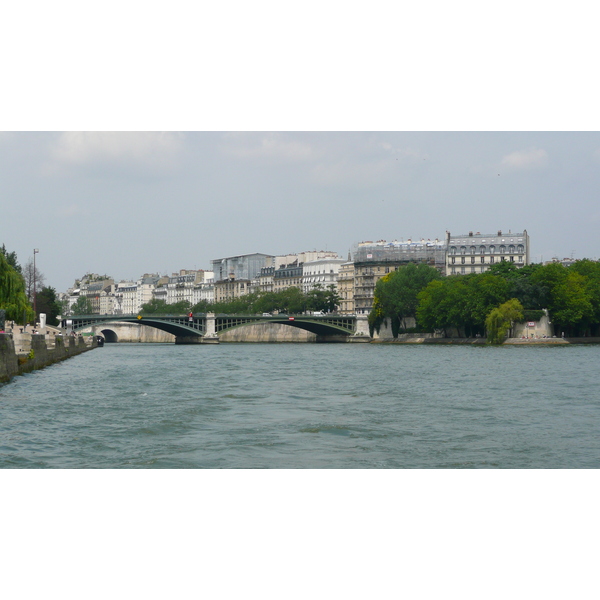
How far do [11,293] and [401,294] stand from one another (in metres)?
39.6

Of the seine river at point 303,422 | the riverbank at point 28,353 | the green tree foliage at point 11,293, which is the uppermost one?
the green tree foliage at point 11,293

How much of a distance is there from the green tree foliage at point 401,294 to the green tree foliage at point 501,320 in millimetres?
14913

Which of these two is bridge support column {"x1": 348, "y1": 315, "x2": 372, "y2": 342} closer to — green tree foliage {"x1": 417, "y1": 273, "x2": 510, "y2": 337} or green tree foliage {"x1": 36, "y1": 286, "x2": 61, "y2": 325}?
green tree foliage {"x1": 417, "y1": 273, "x2": 510, "y2": 337}

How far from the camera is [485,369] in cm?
2683

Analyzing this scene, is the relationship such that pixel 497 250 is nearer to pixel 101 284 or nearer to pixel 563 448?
pixel 563 448

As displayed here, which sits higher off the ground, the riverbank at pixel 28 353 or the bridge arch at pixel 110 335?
the riverbank at pixel 28 353

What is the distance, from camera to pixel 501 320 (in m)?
49.5

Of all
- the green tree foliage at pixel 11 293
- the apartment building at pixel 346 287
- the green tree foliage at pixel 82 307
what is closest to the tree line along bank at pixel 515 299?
the green tree foliage at pixel 11 293

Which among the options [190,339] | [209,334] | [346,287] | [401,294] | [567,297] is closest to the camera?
[567,297]

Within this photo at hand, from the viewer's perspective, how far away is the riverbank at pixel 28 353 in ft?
61.8

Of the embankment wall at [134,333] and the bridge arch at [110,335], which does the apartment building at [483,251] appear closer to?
the embankment wall at [134,333]

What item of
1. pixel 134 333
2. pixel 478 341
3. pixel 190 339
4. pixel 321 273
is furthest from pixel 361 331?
pixel 134 333

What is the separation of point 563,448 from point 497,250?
245ft

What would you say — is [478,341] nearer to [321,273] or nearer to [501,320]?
[501,320]
